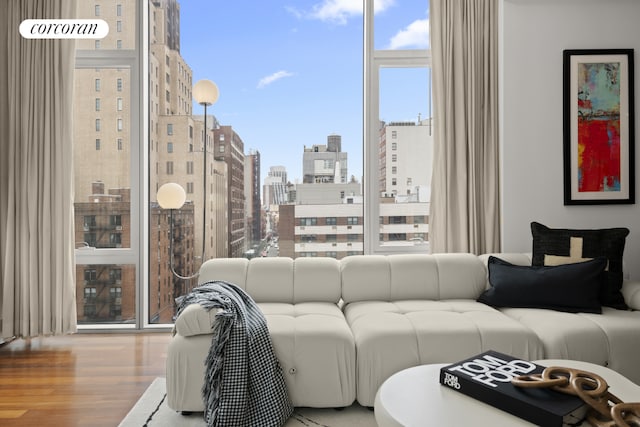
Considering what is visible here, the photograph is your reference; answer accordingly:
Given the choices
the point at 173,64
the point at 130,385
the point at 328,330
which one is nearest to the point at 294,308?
the point at 328,330

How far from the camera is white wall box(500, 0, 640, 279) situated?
3.54 meters

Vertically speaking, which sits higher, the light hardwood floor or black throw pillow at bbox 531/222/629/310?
black throw pillow at bbox 531/222/629/310

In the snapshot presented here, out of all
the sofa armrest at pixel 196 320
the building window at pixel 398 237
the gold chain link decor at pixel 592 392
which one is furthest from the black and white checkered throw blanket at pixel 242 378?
the building window at pixel 398 237

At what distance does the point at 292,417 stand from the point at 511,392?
3.95 feet

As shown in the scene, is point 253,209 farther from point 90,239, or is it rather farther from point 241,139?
point 90,239

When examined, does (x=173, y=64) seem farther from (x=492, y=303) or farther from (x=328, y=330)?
(x=492, y=303)

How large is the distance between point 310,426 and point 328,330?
1.50 feet

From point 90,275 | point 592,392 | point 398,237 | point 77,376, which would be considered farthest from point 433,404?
point 90,275

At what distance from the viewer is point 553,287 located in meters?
2.72

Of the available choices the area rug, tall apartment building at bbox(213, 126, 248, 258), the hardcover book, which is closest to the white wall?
the area rug

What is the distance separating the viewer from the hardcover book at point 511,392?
1400 mm

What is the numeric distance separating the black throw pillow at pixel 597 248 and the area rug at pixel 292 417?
1556mm

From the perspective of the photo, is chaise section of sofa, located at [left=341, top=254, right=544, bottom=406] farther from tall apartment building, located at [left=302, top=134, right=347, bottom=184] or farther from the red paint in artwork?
the red paint in artwork

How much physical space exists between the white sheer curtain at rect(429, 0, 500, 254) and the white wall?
119 millimetres
